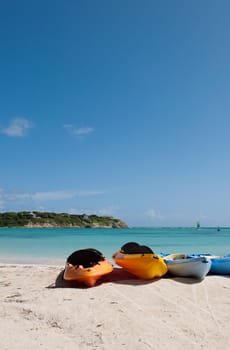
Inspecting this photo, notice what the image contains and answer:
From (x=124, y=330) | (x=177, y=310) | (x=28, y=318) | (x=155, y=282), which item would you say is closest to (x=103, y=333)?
(x=124, y=330)

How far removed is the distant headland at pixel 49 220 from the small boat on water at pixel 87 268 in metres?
99.1

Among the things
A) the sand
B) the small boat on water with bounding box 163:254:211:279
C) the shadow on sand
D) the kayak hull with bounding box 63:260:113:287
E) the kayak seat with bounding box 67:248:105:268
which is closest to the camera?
the sand

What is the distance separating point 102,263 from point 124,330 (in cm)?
353

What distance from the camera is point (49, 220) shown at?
358 feet

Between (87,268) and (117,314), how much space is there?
7.71 feet

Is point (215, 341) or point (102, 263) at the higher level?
point (102, 263)

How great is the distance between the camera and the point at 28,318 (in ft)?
16.1

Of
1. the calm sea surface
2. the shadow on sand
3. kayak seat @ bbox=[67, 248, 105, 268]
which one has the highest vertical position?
kayak seat @ bbox=[67, 248, 105, 268]

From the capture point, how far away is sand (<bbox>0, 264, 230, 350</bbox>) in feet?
13.4

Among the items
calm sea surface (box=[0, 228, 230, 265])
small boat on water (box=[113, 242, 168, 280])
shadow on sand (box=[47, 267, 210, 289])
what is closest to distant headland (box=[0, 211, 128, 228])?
calm sea surface (box=[0, 228, 230, 265])

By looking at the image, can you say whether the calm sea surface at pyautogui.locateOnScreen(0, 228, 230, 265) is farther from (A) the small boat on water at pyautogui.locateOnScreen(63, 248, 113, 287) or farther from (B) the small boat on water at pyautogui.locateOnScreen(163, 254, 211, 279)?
(B) the small boat on water at pyautogui.locateOnScreen(163, 254, 211, 279)

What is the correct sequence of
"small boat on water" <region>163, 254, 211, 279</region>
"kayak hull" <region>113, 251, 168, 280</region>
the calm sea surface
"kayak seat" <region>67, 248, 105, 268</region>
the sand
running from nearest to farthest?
the sand, "kayak hull" <region>113, 251, 168, 280</region>, "small boat on water" <region>163, 254, 211, 279</region>, "kayak seat" <region>67, 248, 105, 268</region>, the calm sea surface

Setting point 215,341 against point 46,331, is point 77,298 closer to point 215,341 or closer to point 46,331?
point 46,331

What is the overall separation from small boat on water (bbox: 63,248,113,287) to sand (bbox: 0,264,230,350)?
20 cm
